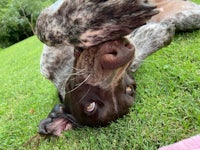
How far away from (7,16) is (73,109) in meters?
15.9

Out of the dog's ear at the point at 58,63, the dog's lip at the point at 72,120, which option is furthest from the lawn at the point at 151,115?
the dog's ear at the point at 58,63

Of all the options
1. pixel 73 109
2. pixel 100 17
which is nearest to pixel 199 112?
pixel 73 109

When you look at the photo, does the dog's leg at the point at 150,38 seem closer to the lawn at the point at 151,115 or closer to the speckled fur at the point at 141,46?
the speckled fur at the point at 141,46

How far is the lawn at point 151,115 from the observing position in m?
1.70

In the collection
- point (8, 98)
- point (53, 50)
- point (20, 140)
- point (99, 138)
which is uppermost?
point (53, 50)

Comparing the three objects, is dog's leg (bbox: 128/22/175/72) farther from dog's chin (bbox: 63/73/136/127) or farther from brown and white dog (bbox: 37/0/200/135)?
dog's chin (bbox: 63/73/136/127)

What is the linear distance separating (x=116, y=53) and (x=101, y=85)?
270mm

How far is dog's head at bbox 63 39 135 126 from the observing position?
145cm

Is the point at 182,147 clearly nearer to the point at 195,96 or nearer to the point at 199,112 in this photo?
the point at 199,112

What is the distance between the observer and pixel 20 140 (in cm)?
220

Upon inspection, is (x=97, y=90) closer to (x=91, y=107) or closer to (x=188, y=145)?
(x=91, y=107)

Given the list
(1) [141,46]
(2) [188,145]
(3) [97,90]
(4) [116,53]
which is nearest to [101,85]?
(3) [97,90]

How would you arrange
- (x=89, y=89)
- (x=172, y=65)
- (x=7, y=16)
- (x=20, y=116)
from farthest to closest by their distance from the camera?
(x=7, y=16)
(x=20, y=116)
(x=172, y=65)
(x=89, y=89)

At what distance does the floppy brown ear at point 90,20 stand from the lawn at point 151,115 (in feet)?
2.08
